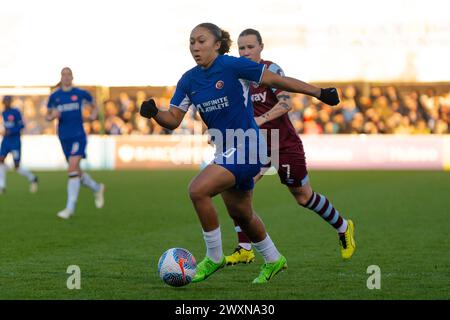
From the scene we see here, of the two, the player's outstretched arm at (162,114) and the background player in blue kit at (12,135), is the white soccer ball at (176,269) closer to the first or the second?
the player's outstretched arm at (162,114)

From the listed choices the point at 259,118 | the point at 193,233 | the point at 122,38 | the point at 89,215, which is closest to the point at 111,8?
the point at 122,38

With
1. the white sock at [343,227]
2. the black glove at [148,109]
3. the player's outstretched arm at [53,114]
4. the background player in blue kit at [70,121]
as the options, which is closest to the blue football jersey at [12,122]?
the background player in blue kit at [70,121]

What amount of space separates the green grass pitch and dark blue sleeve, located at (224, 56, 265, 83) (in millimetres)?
1709

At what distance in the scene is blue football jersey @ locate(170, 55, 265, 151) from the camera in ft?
26.0

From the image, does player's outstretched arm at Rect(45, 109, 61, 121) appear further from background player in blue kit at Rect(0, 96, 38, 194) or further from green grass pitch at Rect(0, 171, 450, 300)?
background player in blue kit at Rect(0, 96, 38, 194)

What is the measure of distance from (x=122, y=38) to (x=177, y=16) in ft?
7.05

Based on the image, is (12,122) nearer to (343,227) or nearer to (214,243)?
(343,227)

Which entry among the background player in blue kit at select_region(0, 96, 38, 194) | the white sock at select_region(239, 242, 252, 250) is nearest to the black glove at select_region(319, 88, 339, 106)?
the white sock at select_region(239, 242, 252, 250)

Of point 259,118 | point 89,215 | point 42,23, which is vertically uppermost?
point 42,23

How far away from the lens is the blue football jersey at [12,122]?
22172 millimetres

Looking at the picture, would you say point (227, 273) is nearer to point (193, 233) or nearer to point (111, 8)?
point (193, 233)

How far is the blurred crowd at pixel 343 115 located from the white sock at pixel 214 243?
73.2ft
